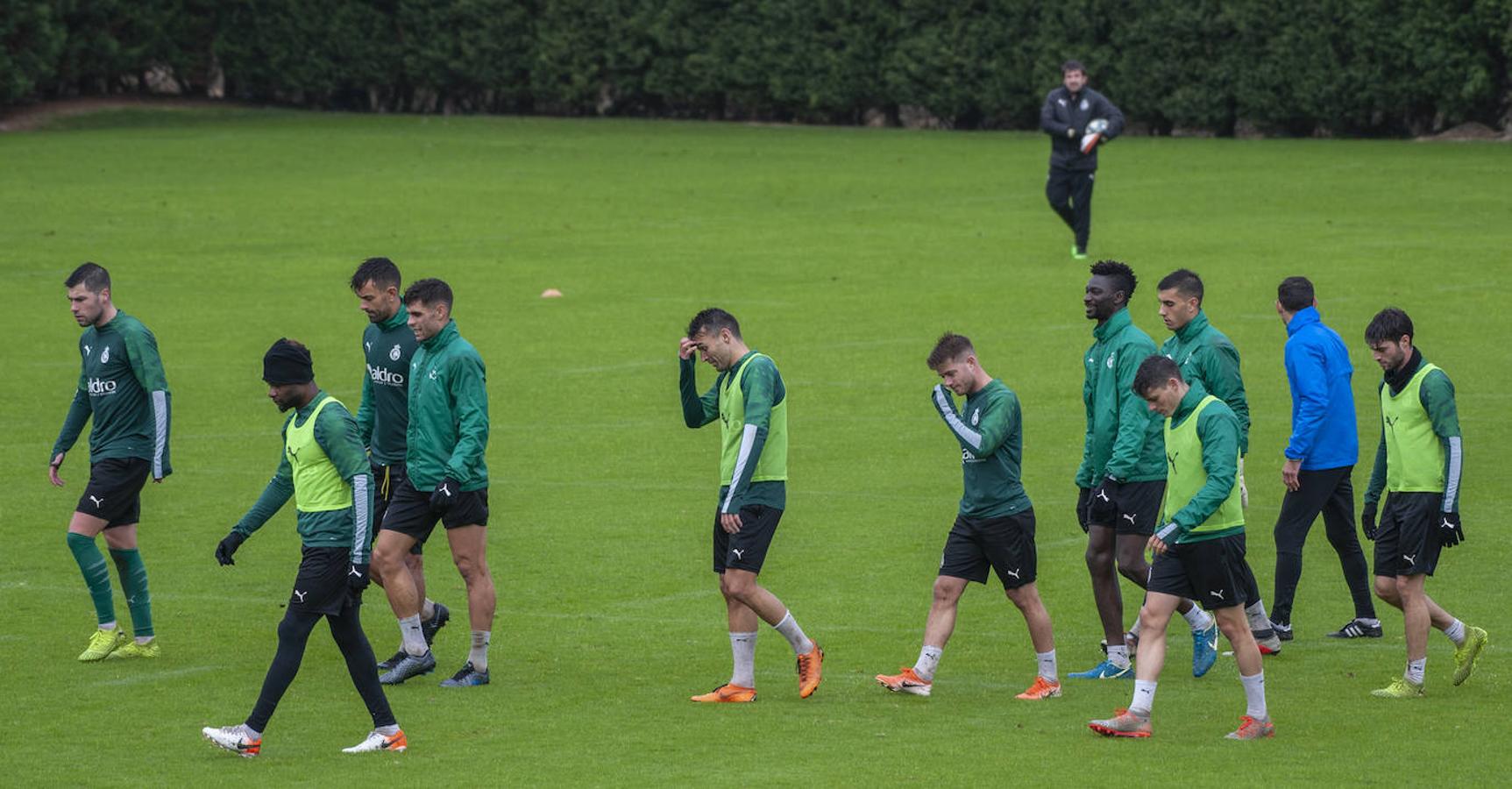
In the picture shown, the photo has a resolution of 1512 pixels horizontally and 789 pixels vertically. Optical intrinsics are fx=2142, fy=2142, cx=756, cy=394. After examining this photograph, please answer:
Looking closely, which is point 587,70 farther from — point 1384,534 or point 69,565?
point 1384,534

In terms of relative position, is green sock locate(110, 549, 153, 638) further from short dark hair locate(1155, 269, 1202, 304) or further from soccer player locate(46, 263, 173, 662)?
short dark hair locate(1155, 269, 1202, 304)

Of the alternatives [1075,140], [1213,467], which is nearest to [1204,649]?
[1213,467]

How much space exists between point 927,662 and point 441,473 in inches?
113

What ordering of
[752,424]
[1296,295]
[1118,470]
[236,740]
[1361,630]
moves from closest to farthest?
[236,740], [752,424], [1118,470], [1296,295], [1361,630]

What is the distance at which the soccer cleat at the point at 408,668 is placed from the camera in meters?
12.0

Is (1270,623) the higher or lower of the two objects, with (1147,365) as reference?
lower

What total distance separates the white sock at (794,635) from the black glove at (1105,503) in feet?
5.94

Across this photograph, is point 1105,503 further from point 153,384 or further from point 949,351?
point 153,384

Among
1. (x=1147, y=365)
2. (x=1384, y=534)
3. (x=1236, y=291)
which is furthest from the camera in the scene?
(x=1236, y=291)

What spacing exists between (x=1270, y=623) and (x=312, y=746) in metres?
5.53

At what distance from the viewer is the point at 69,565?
49.4ft

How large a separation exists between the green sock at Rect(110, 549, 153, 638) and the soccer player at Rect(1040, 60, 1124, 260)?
60.1 feet

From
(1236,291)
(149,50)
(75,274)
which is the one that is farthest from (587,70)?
(75,274)

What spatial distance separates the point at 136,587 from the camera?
12453 millimetres
